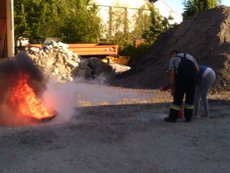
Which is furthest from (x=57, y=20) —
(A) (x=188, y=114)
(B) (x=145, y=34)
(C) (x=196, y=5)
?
(A) (x=188, y=114)

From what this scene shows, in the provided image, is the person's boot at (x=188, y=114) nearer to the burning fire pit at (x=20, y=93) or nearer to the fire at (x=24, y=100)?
the burning fire pit at (x=20, y=93)

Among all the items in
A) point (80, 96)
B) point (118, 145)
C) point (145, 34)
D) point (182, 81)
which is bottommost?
point (80, 96)

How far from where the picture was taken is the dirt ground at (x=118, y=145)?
22.7 feet

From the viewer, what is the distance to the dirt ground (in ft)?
22.7

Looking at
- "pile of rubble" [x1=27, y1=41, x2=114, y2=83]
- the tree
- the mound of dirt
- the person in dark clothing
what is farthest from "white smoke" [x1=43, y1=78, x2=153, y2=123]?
the tree

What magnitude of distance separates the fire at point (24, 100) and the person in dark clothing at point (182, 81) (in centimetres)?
284

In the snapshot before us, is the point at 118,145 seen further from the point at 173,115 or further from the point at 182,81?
the point at 182,81

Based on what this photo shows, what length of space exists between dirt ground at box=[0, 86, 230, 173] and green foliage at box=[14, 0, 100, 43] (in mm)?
13744

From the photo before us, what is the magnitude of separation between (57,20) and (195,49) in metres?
9.17

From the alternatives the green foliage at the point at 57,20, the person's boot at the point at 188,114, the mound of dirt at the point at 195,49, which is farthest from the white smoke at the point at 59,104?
the green foliage at the point at 57,20

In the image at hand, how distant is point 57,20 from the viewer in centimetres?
2522

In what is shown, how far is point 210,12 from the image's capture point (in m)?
21.0

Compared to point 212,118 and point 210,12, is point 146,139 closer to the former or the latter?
point 212,118

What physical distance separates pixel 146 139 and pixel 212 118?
2.94 meters
